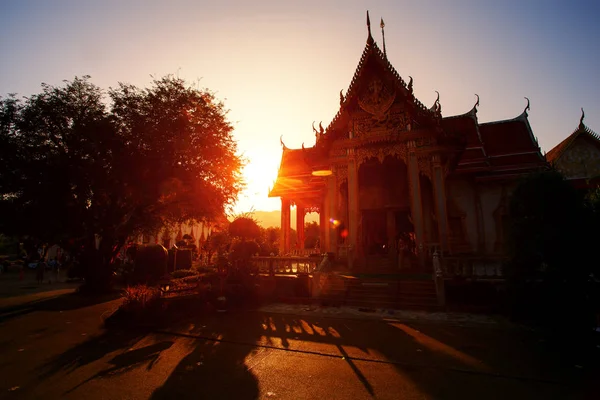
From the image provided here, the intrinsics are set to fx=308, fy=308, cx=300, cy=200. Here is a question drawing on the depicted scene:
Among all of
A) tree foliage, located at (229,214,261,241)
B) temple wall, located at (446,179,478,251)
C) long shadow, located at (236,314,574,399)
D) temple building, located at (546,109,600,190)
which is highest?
temple building, located at (546,109,600,190)

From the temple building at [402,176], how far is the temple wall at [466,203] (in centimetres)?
6

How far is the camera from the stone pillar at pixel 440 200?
1524 cm

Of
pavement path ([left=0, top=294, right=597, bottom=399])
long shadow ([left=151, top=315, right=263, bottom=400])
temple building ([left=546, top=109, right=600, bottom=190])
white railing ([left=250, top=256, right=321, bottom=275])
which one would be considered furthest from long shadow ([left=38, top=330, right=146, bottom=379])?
temple building ([left=546, top=109, right=600, bottom=190])

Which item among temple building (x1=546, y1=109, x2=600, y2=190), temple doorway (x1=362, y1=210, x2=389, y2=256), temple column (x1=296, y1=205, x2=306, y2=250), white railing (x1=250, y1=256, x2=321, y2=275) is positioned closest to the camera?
white railing (x1=250, y1=256, x2=321, y2=275)

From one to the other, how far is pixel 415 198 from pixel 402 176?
3.62 metres

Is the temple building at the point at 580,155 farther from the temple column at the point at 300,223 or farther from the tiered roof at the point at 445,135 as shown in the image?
the temple column at the point at 300,223

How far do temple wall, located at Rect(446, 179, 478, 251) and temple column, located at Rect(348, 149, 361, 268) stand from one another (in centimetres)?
744

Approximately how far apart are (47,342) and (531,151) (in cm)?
2679

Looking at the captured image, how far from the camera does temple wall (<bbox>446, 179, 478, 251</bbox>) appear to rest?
19672mm

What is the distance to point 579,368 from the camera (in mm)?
5586

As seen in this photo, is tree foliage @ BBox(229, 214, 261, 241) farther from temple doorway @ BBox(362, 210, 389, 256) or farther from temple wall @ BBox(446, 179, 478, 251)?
temple wall @ BBox(446, 179, 478, 251)

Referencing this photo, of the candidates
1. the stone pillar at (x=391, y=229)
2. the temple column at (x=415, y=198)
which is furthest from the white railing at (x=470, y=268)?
the stone pillar at (x=391, y=229)

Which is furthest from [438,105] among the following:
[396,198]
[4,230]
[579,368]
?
[4,230]

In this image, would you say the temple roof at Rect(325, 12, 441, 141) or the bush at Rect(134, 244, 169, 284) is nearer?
the temple roof at Rect(325, 12, 441, 141)
